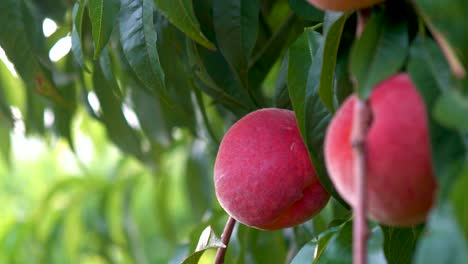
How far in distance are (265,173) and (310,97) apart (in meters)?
0.08

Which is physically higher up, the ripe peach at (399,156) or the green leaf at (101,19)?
the green leaf at (101,19)

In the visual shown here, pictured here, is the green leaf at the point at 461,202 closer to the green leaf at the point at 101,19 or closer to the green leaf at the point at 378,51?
the green leaf at the point at 378,51

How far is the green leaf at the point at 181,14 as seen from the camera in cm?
62

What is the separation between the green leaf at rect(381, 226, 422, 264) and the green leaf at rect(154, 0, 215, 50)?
0.22 meters

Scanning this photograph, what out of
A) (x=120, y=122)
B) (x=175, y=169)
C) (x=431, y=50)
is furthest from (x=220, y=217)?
(x=175, y=169)

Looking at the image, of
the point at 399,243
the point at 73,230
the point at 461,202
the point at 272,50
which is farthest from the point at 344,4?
the point at 73,230

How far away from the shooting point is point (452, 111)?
1.23ft

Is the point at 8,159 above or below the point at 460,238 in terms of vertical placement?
below

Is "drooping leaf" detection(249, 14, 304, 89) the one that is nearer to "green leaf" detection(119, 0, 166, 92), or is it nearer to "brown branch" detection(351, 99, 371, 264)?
"green leaf" detection(119, 0, 166, 92)

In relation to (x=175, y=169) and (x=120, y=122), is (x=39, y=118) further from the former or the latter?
(x=175, y=169)

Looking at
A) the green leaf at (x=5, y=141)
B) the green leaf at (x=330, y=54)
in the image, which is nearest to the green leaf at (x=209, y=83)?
the green leaf at (x=330, y=54)

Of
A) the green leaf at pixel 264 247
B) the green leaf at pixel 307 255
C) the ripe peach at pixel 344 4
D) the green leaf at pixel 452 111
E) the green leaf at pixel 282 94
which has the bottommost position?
the green leaf at pixel 264 247

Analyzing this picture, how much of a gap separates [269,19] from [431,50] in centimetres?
59

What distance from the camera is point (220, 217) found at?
0.96 m
